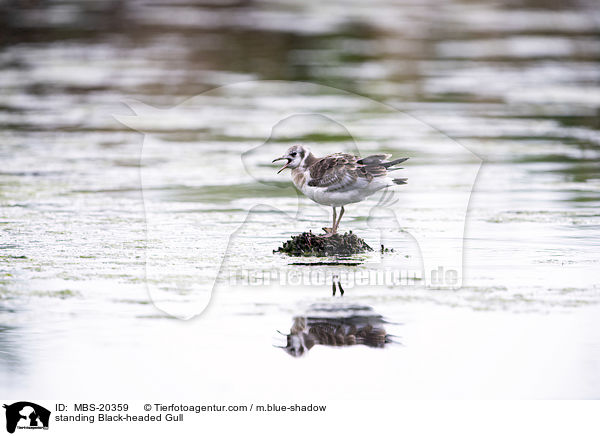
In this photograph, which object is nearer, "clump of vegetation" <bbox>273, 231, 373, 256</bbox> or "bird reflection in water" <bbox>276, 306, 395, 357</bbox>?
"bird reflection in water" <bbox>276, 306, 395, 357</bbox>

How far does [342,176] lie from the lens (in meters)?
8.09

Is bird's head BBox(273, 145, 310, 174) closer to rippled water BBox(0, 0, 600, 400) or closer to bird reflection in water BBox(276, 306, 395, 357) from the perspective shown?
rippled water BBox(0, 0, 600, 400)

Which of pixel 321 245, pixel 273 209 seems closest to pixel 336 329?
pixel 321 245

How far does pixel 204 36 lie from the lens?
84.2ft

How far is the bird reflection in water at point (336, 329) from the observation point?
22.3 ft

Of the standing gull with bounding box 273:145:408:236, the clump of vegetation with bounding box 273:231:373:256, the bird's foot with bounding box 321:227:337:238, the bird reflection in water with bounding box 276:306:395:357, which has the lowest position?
the bird reflection in water with bounding box 276:306:395:357

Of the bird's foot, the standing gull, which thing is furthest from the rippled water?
the standing gull

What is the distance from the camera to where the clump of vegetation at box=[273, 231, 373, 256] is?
8664 mm

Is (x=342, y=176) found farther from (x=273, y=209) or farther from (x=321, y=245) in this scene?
(x=273, y=209)

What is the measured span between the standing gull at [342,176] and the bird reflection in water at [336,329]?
3.55 ft

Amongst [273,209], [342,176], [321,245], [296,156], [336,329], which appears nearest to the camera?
[336,329]

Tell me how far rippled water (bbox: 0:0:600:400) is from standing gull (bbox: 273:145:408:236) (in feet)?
1.99

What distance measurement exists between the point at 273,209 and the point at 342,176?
8.84 ft

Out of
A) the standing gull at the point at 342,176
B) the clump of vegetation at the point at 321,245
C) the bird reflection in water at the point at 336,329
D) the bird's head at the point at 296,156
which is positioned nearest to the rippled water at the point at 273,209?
the bird reflection in water at the point at 336,329
